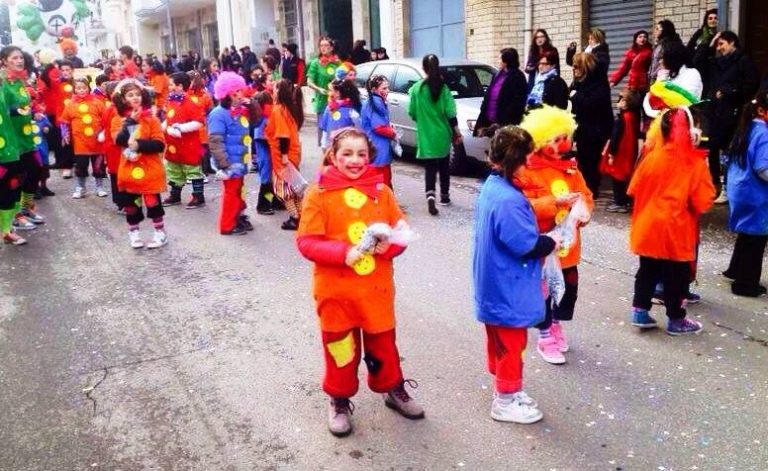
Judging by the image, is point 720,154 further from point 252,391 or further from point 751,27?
point 252,391

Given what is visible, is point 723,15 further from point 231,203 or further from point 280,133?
point 231,203

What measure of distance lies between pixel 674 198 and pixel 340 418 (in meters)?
2.46

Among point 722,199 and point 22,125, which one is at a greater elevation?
point 22,125

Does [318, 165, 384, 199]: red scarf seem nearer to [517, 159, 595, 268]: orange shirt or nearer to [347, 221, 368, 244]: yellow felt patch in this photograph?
[347, 221, 368, 244]: yellow felt patch

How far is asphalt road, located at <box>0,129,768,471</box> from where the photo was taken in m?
3.60

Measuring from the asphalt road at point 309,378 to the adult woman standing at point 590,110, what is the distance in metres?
2.01

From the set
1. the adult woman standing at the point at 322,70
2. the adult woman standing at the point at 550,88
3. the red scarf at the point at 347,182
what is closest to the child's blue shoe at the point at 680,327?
the red scarf at the point at 347,182

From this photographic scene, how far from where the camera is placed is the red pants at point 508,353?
373 centimetres

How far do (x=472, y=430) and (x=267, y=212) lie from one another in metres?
5.76

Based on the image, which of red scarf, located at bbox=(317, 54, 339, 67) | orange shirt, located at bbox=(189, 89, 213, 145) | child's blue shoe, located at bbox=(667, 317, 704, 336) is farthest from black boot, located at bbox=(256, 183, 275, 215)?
child's blue shoe, located at bbox=(667, 317, 704, 336)

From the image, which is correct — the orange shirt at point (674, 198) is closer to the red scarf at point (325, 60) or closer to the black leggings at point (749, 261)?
the black leggings at point (749, 261)

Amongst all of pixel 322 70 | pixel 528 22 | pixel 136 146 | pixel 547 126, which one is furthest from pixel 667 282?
pixel 528 22

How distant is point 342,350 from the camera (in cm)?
365

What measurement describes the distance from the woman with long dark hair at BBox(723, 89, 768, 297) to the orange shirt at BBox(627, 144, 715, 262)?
2.91ft
